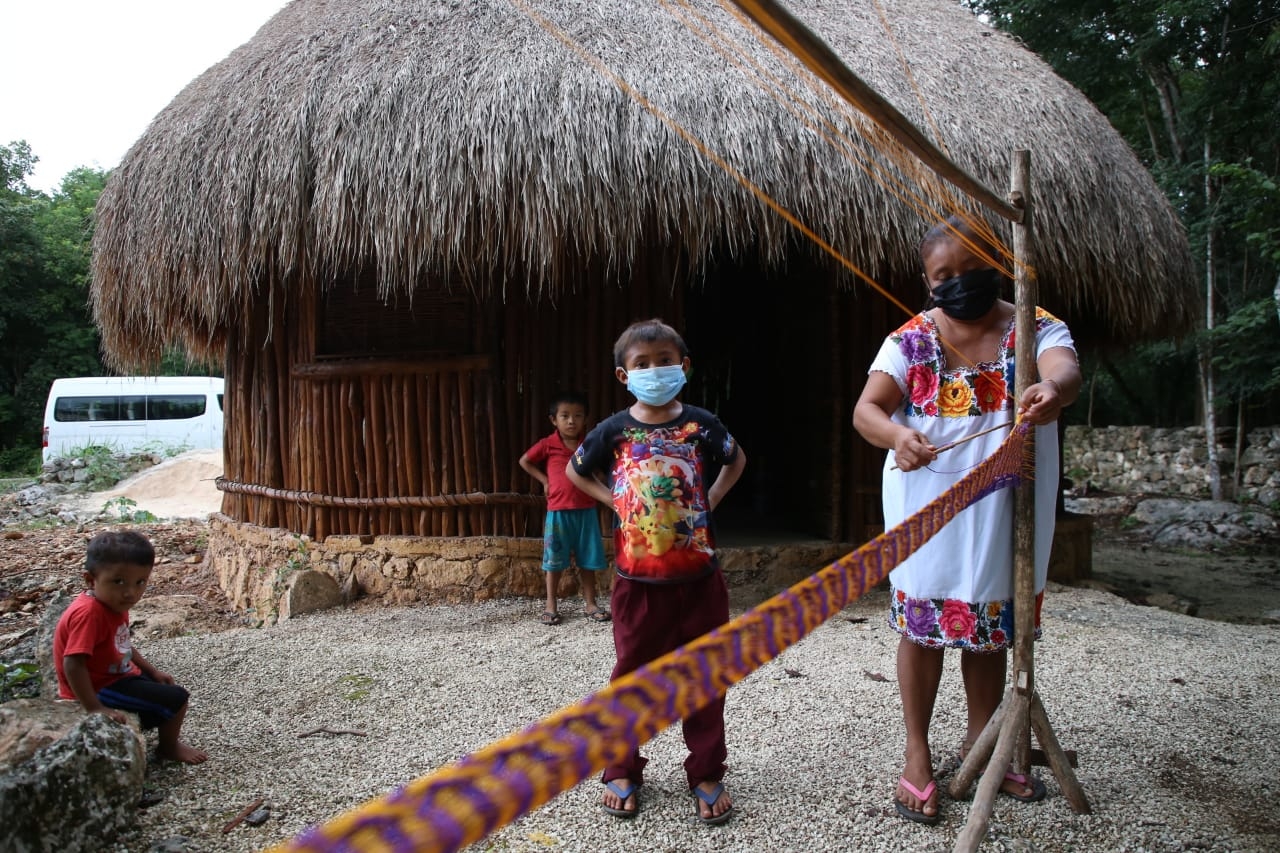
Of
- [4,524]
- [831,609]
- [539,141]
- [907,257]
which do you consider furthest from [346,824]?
[4,524]

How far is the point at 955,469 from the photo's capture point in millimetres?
1915

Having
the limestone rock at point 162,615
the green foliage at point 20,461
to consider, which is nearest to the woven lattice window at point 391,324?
the limestone rock at point 162,615

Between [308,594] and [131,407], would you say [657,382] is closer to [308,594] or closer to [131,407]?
[308,594]

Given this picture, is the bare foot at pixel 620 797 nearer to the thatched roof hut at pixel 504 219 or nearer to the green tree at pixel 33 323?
the thatched roof hut at pixel 504 219

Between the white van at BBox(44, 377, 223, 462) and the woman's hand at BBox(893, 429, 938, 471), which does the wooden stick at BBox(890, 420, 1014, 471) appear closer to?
the woman's hand at BBox(893, 429, 938, 471)

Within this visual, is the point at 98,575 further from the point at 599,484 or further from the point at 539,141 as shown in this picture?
the point at 539,141

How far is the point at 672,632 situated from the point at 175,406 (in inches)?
624

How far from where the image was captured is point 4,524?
994 centimetres

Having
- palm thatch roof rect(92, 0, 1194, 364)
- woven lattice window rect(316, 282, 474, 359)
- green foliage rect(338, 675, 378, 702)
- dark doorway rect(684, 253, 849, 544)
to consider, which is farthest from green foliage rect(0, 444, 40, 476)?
green foliage rect(338, 675, 378, 702)

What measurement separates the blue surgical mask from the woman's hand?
0.61 metres

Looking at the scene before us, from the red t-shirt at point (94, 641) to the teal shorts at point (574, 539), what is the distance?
209cm

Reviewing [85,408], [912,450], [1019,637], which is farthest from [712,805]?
[85,408]

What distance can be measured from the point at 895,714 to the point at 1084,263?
3.18m

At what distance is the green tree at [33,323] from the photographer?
1781 centimetres
